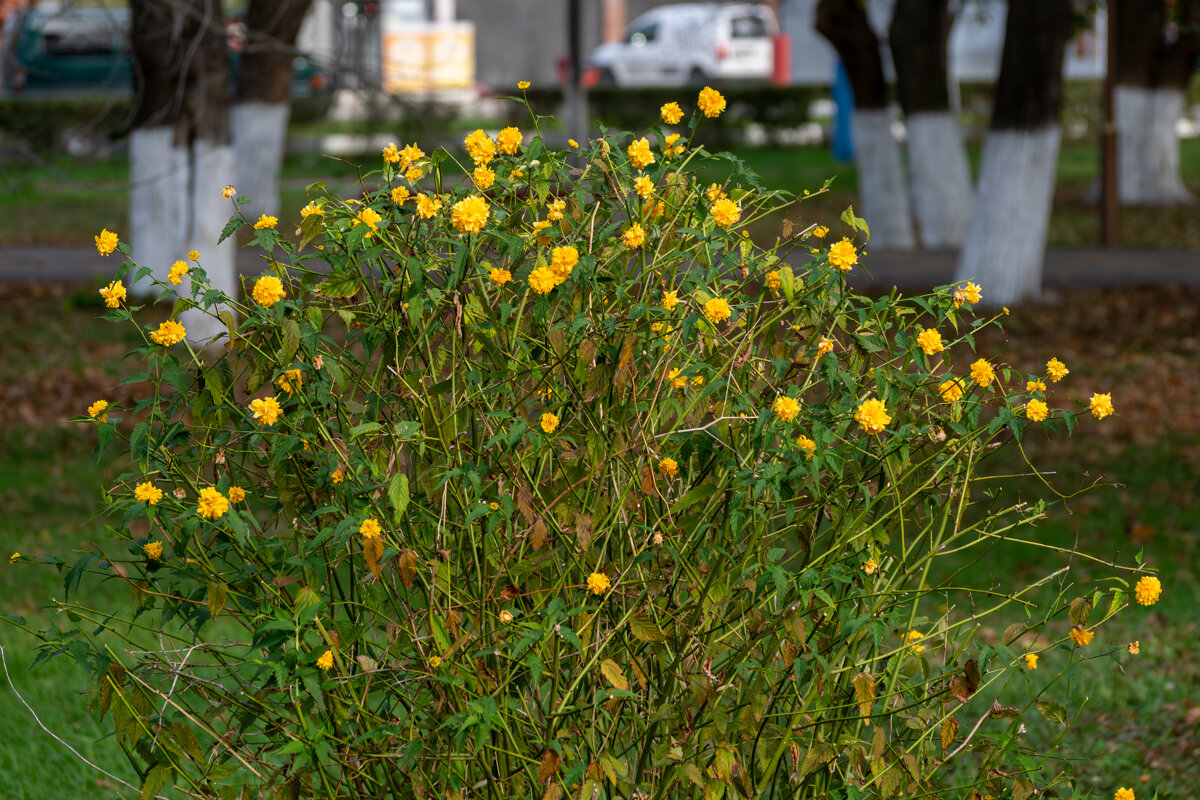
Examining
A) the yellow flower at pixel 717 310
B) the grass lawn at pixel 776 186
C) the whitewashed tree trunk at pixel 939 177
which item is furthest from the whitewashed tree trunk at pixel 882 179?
the yellow flower at pixel 717 310

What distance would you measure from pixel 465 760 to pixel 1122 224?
1606 centimetres

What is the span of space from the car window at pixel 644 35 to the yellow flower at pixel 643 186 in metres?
32.8

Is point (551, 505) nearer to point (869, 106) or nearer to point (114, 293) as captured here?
point (114, 293)

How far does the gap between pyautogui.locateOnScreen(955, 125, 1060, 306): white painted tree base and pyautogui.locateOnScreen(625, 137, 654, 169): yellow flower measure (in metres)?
8.56

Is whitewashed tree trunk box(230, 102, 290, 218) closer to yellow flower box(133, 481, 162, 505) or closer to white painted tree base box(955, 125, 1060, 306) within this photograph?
white painted tree base box(955, 125, 1060, 306)

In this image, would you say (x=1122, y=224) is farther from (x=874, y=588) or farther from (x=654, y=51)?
(x=654, y=51)

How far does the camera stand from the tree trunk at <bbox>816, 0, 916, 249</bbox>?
1378 centimetres

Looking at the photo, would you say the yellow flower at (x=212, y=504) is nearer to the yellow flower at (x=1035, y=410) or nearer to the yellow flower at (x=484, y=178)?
the yellow flower at (x=484, y=178)

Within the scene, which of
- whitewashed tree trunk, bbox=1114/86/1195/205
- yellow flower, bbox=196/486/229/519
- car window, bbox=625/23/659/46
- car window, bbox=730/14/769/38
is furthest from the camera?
car window, bbox=730/14/769/38

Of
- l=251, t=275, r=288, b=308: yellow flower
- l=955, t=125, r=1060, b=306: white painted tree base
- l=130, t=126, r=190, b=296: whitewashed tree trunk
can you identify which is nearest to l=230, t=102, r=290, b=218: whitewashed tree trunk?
l=130, t=126, r=190, b=296: whitewashed tree trunk

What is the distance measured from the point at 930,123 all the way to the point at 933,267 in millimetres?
1341

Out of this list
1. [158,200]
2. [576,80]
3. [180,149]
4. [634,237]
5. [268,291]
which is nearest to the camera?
[268,291]

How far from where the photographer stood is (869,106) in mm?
13906

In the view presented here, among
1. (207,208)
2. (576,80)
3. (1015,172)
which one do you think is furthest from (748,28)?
(207,208)
